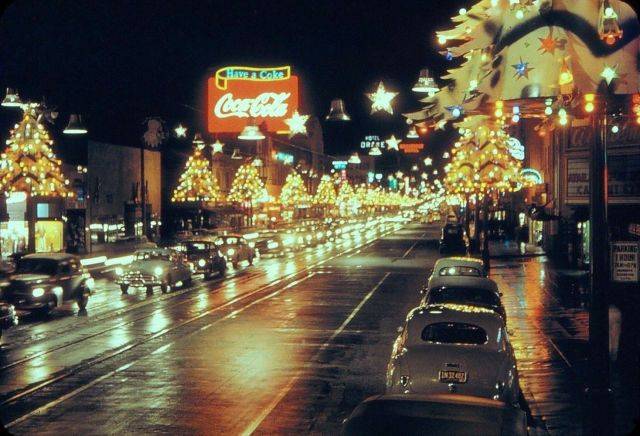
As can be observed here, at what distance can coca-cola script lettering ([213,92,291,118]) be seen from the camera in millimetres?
101562

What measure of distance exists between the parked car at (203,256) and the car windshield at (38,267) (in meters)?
11.1

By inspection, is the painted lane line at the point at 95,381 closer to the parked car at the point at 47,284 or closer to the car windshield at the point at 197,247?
the parked car at the point at 47,284

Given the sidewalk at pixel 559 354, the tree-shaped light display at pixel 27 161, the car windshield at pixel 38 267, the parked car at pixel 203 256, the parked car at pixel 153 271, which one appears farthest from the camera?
the tree-shaped light display at pixel 27 161

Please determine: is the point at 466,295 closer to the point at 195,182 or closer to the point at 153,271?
the point at 153,271

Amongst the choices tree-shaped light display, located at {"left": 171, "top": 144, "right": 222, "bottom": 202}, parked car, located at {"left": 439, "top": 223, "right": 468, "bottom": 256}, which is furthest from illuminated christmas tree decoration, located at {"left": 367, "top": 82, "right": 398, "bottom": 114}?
tree-shaped light display, located at {"left": 171, "top": 144, "right": 222, "bottom": 202}

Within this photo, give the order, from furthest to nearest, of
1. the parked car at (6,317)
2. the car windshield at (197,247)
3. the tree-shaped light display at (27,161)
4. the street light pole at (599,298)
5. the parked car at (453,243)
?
the parked car at (453,243) < the tree-shaped light display at (27,161) < the car windshield at (197,247) < the parked car at (6,317) < the street light pole at (599,298)

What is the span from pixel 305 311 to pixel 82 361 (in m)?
9.78

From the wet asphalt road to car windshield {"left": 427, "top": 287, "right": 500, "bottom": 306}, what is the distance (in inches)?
65.1

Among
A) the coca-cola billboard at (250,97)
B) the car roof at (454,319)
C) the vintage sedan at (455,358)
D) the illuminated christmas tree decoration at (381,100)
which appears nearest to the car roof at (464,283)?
the car roof at (454,319)

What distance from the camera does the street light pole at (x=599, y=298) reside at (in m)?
10.3

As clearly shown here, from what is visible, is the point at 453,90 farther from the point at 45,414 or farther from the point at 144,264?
the point at 144,264

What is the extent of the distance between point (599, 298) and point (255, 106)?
307ft

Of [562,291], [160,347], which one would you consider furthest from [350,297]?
[160,347]

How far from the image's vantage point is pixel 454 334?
13.0 m
